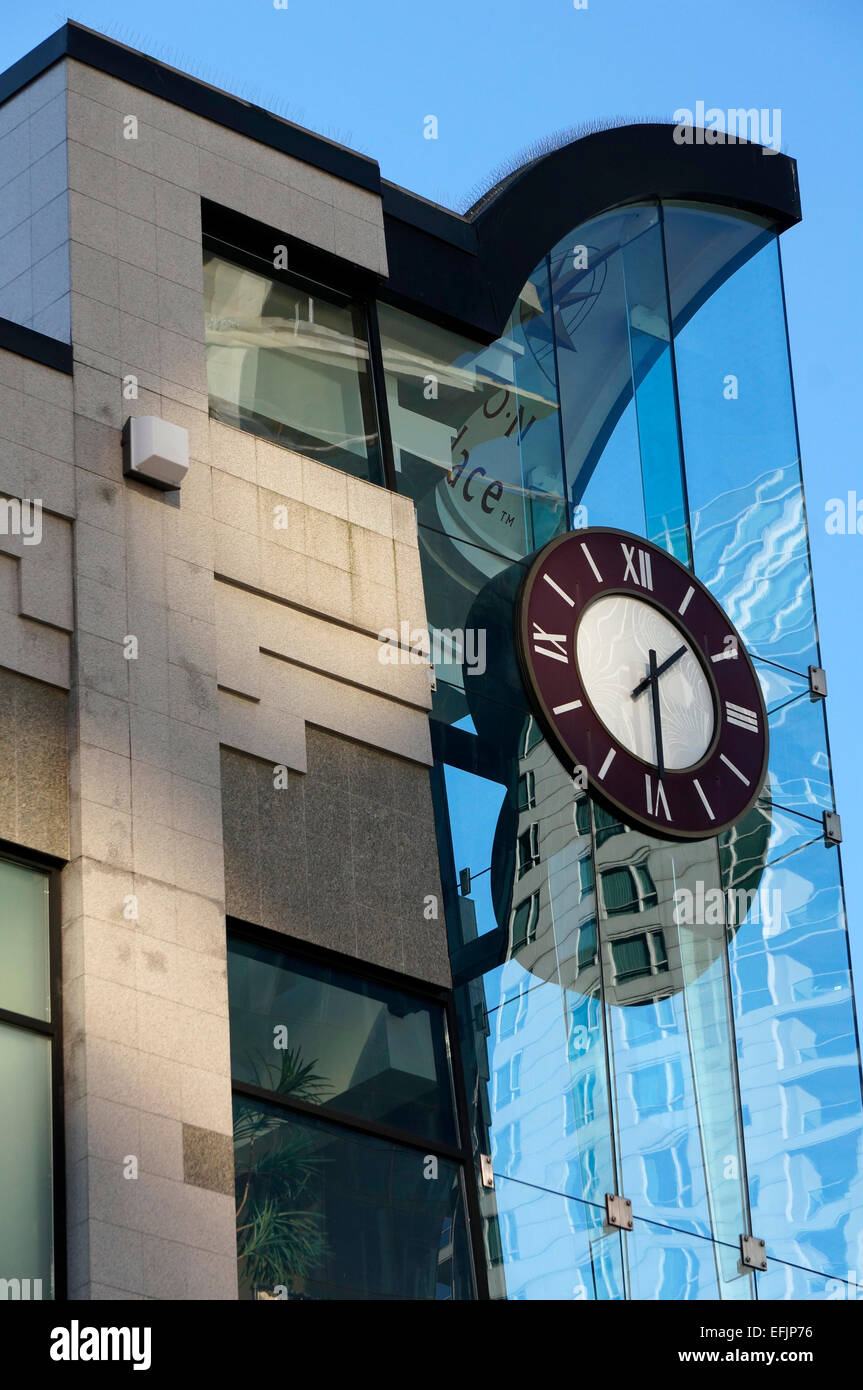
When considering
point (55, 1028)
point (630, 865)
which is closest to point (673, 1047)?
point (630, 865)

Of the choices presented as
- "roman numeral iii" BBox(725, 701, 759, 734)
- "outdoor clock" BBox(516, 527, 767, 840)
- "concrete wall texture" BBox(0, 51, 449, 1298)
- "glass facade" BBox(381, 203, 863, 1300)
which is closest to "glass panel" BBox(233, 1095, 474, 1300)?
"concrete wall texture" BBox(0, 51, 449, 1298)

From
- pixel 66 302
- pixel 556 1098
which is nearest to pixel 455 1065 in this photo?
pixel 556 1098

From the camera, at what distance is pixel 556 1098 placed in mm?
17031

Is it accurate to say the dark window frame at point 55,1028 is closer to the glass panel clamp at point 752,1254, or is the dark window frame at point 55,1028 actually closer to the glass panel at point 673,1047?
the glass panel at point 673,1047

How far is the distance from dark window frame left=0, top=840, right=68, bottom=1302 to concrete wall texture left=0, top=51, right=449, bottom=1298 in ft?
0.25

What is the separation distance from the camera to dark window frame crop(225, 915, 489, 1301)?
48.5ft

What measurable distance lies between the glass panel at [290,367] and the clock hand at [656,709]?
2955 millimetres

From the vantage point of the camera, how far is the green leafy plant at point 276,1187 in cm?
1418

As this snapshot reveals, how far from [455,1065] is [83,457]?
4.53 m

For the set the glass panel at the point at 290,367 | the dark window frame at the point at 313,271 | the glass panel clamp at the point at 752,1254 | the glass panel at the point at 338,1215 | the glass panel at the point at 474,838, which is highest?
the dark window frame at the point at 313,271

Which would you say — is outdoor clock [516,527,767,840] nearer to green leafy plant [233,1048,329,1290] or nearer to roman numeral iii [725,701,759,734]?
roman numeral iii [725,701,759,734]

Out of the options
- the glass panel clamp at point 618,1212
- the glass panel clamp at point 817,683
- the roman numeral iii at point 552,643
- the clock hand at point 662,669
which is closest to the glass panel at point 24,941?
the glass panel clamp at point 618,1212

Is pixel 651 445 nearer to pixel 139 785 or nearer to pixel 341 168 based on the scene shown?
pixel 341 168
